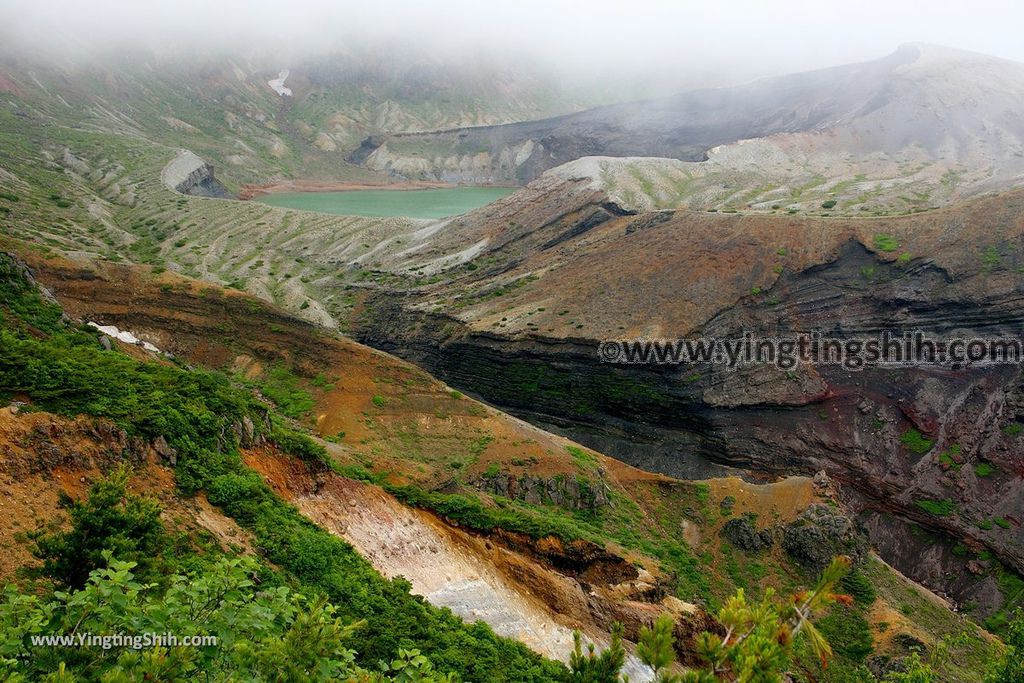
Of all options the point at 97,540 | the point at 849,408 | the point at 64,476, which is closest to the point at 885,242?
the point at 849,408

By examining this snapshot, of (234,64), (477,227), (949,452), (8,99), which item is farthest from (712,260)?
(234,64)

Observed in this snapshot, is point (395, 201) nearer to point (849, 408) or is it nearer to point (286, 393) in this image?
point (286, 393)

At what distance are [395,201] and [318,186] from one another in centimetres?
2436

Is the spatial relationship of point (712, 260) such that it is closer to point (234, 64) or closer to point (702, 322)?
point (702, 322)

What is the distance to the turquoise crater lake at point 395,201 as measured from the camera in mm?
96125

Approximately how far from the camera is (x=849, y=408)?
35.7 metres

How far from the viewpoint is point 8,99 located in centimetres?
8869

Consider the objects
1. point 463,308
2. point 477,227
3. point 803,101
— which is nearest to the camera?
point 463,308

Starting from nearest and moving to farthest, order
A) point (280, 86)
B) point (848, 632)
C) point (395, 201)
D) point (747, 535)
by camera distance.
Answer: point (848, 632) < point (747, 535) < point (395, 201) < point (280, 86)

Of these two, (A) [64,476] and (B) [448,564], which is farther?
(B) [448,564]

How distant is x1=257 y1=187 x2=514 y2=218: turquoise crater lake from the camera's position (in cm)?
9612

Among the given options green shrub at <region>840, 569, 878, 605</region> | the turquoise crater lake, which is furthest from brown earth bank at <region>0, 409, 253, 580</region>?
the turquoise crater lake

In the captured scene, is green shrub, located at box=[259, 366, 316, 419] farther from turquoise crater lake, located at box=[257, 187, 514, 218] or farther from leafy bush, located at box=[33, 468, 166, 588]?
turquoise crater lake, located at box=[257, 187, 514, 218]

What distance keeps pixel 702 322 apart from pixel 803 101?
7470cm
